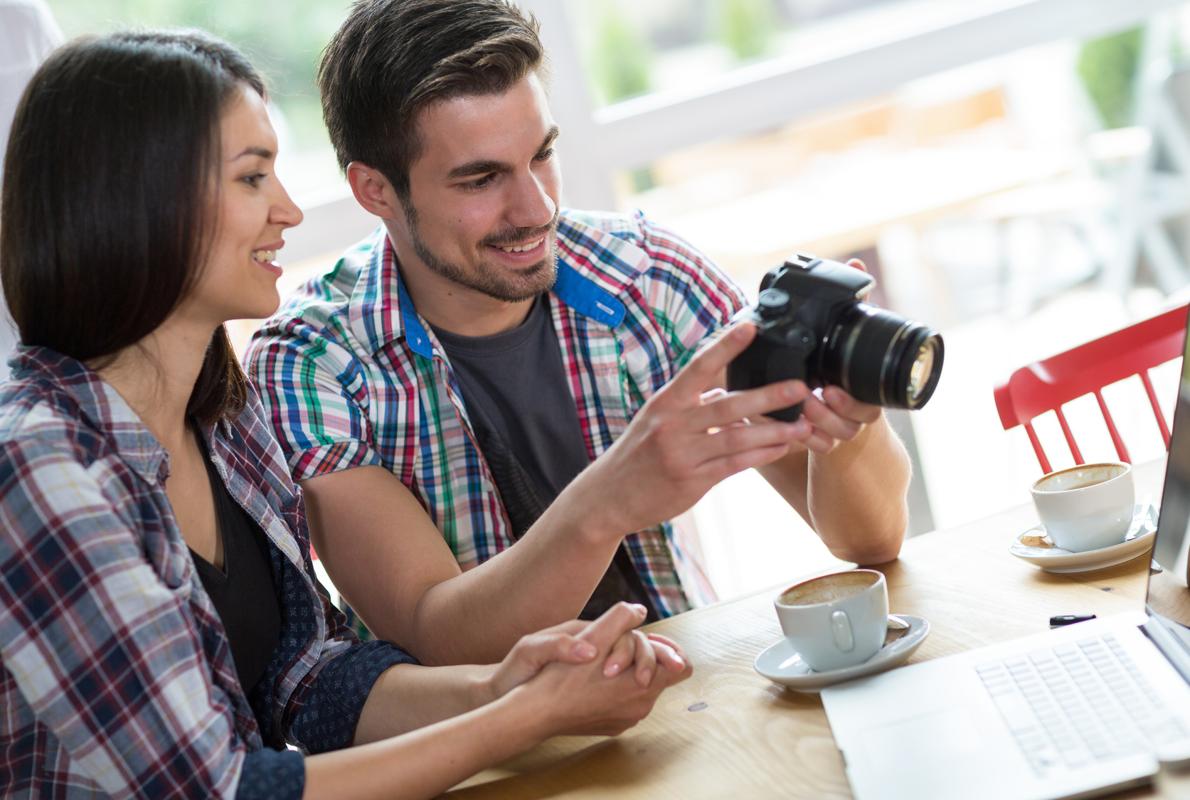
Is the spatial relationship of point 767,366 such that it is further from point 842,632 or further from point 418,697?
point 418,697

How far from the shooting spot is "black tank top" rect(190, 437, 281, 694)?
131 centimetres

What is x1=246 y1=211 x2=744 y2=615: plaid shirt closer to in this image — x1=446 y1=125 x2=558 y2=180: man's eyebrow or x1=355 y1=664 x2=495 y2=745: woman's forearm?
x1=446 y1=125 x2=558 y2=180: man's eyebrow

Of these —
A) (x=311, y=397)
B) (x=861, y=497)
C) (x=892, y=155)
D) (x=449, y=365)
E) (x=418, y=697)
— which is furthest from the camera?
(x=892, y=155)

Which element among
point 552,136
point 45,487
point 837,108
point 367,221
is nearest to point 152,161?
point 45,487

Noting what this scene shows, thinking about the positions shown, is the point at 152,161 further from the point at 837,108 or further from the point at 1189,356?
the point at 837,108

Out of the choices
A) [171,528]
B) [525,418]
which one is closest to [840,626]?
[171,528]

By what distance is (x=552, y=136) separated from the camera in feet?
5.44

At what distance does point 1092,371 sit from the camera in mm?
1594

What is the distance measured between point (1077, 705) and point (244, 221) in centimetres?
86

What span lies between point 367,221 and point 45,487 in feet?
4.51

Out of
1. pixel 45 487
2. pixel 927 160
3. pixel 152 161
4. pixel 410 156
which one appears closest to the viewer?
pixel 45 487

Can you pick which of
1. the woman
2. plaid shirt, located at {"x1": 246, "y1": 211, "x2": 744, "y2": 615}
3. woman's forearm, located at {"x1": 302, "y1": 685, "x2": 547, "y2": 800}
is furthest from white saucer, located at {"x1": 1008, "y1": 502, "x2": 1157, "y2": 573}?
plaid shirt, located at {"x1": 246, "y1": 211, "x2": 744, "y2": 615}

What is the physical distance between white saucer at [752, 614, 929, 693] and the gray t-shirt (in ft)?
1.77

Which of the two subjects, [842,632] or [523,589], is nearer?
[842,632]
